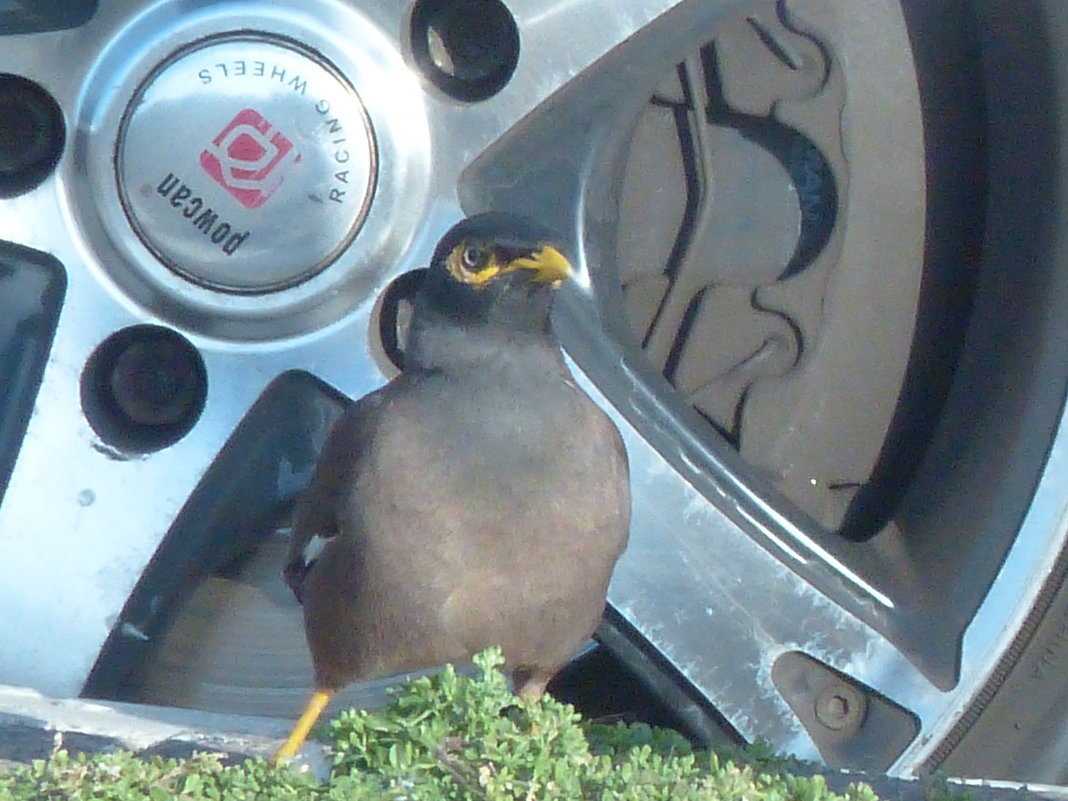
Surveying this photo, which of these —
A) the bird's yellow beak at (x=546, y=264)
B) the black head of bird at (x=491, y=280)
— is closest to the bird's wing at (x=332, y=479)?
the black head of bird at (x=491, y=280)

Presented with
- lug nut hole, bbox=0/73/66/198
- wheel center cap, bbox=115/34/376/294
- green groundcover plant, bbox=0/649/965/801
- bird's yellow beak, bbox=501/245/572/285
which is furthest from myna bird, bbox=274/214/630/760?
lug nut hole, bbox=0/73/66/198

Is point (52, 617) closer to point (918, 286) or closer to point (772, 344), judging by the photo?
point (772, 344)

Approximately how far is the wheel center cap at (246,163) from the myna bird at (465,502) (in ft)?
0.55

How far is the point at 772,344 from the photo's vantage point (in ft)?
Result: 7.80

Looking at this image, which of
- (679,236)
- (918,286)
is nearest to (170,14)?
(679,236)

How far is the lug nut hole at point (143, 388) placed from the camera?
213 cm

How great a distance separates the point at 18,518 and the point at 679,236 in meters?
1.05

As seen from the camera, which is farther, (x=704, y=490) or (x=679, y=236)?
(x=679, y=236)

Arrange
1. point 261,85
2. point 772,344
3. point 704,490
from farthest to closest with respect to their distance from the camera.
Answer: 1. point 772,344
2. point 704,490
3. point 261,85

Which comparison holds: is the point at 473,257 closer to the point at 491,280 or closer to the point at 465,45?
the point at 491,280

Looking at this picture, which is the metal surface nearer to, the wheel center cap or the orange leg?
the wheel center cap

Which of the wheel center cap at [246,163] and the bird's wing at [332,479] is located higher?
the wheel center cap at [246,163]

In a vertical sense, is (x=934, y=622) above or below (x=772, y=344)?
below

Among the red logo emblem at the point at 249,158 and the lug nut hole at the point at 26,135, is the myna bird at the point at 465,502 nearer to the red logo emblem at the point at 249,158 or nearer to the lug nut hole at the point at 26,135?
the red logo emblem at the point at 249,158
